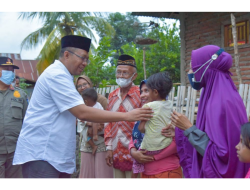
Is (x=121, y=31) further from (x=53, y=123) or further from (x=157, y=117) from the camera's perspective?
(x=53, y=123)

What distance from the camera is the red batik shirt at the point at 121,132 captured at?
3.57 m

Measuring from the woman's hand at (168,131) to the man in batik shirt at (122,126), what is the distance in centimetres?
97

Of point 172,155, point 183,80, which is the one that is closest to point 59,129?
point 172,155

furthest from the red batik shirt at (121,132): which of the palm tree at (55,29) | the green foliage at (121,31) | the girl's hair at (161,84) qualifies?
the green foliage at (121,31)

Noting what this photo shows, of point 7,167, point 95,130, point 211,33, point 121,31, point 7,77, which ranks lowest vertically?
point 7,167

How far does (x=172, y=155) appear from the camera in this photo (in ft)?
9.25

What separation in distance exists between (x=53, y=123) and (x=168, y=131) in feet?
3.63

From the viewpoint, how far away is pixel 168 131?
8.79 ft

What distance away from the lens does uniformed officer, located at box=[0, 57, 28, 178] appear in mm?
4094

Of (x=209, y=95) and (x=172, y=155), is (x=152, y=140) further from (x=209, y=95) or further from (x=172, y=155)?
(x=209, y=95)

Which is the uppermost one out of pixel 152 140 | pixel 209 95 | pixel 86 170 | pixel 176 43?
pixel 176 43

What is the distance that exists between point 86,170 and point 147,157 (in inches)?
63.8

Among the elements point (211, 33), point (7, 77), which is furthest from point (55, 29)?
point (7, 77)

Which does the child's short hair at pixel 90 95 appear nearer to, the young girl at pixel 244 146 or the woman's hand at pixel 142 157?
the woman's hand at pixel 142 157
